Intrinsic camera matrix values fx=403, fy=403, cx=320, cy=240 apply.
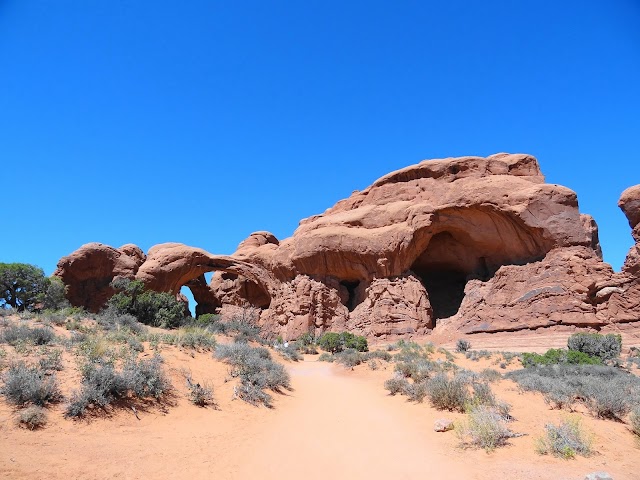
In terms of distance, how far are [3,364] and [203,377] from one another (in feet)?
12.4

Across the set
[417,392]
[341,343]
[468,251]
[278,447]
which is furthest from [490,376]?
[468,251]

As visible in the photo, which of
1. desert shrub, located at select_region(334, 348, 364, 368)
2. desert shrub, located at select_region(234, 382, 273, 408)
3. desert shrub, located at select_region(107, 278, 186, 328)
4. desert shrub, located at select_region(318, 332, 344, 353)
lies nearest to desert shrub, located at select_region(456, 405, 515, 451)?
desert shrub, located at select_region(234, 382, 273, 408)

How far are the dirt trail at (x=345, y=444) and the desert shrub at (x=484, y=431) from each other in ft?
1.91

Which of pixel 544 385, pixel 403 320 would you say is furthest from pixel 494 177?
pixel 544 385

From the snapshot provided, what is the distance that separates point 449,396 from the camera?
27.3 feet

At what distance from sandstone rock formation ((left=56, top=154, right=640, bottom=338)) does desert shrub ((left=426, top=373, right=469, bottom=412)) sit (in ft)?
59.3

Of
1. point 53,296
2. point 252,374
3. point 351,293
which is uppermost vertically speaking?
point 351,293

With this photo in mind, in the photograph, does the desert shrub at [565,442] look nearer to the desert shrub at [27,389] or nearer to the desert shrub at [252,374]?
the desert shrub at [252,374]

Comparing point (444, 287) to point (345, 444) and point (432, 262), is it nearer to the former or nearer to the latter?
point (432, 262)

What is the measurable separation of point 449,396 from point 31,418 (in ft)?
23.8

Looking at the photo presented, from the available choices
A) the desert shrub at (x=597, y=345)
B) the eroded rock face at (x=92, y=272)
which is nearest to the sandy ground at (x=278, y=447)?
→ the desert shrub at (x=597, y=345)

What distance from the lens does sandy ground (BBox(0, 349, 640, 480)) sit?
4992 mm

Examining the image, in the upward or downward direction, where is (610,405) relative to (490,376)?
upward

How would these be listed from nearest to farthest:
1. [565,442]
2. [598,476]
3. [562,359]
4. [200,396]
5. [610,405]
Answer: [598,476] → [565,442] → [610,405] → [200,396] → [562,359]
